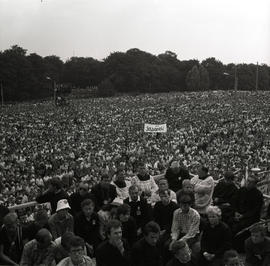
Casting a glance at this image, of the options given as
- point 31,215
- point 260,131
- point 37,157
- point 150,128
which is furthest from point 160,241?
point 260,131

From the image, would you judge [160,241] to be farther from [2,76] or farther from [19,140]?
[2,76]

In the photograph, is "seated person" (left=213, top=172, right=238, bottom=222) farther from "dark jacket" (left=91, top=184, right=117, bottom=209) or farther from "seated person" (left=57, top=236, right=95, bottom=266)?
"seated person" (left=57, top=236, right=95, bottom=266)

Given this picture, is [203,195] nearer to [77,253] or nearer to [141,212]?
[141,212]

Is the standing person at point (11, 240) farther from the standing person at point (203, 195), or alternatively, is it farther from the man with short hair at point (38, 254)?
the standing person at point (203, 195)

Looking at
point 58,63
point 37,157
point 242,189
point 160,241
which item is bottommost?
point 37,157

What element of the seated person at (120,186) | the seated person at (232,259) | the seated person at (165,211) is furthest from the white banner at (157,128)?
the seated person at (232,259)

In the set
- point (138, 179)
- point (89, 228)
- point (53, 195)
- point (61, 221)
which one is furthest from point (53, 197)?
point (138, 179)
